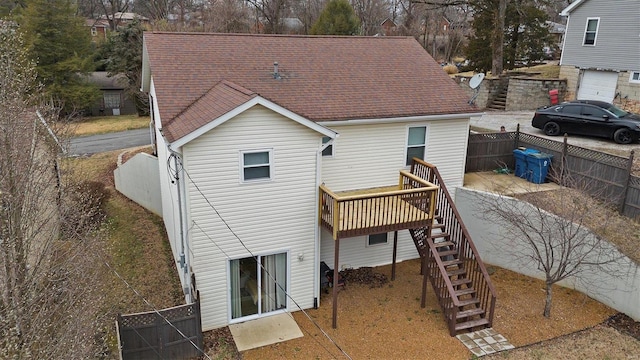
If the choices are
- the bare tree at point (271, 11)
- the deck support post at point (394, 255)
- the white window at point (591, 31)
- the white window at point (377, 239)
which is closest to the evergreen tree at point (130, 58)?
the bare tree at point (271, 11)

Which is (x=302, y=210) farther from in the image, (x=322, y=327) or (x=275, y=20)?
(x=275, y=20)

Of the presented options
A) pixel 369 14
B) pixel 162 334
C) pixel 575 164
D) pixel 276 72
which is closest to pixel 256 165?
pixel 276 72

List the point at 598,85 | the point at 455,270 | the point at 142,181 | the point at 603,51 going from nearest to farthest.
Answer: the point at 455,270 → the point at 142,181 → the point at 603,51 → the point at 598,85

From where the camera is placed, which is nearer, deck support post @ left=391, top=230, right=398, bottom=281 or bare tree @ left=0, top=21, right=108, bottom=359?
bare tree @ left=0, top=21, right=108, bottom=359

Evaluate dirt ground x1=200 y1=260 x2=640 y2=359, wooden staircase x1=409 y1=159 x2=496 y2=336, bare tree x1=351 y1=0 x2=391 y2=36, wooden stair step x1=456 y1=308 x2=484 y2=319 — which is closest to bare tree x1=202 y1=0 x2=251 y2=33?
bare tree x1=351 y1=0 x2=391 y2=36

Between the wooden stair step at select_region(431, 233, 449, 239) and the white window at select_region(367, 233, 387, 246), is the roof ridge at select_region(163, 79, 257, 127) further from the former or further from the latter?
the wooden stair step at select_region(431, 233, 449, 239)

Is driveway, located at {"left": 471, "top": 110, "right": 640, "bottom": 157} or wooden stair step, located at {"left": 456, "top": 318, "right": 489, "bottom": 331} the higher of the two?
driveway, located at {"left": 471, "top": 110, "right": 640, "bottom": 157}

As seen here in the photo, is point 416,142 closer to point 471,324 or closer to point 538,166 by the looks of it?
point 538,166
